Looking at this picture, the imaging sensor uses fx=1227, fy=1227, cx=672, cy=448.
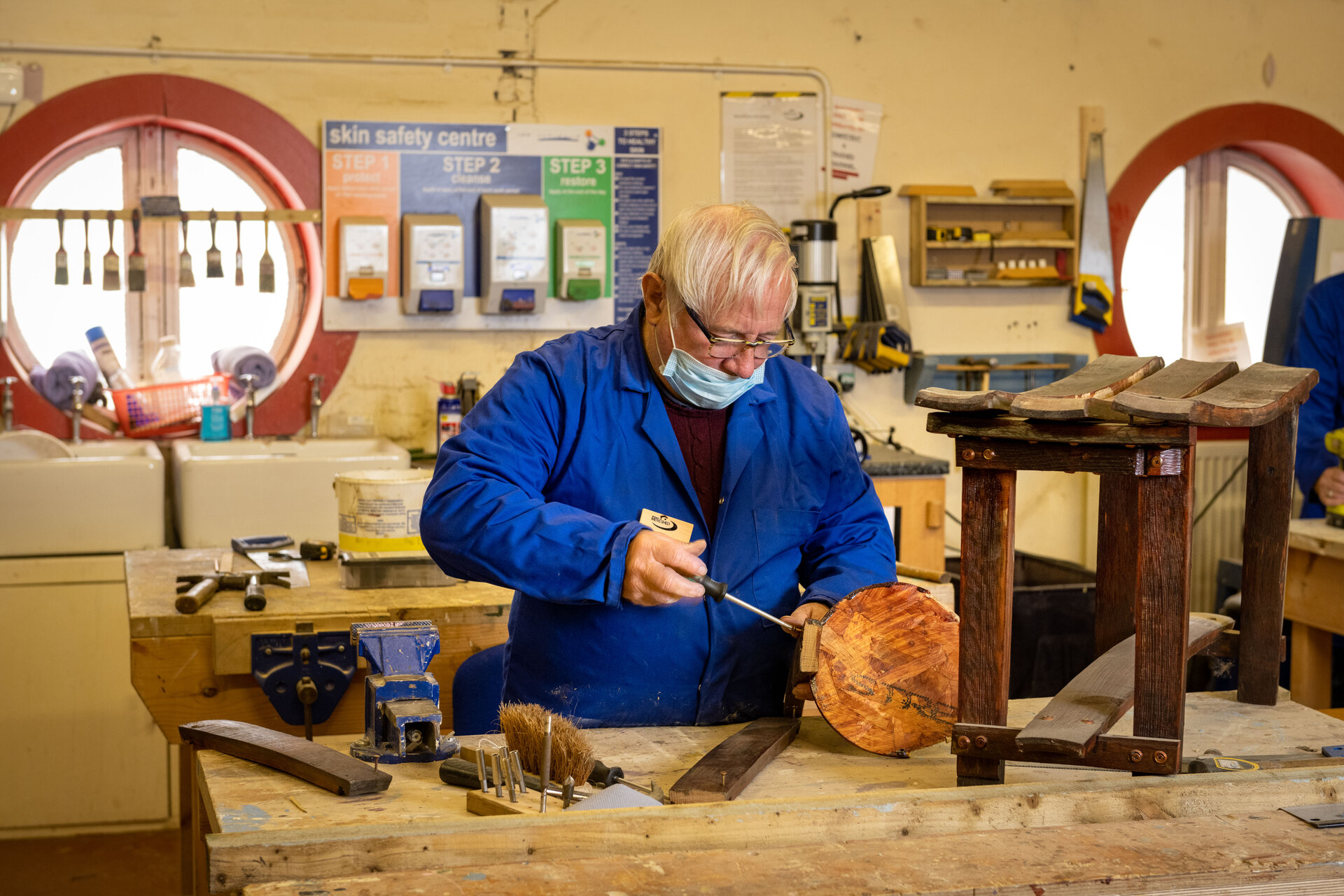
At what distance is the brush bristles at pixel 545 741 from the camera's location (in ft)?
4.74

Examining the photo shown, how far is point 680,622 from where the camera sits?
1896 millimetres

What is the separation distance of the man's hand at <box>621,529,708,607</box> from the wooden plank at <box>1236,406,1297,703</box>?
811 mm

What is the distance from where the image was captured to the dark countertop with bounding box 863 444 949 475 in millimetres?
4164

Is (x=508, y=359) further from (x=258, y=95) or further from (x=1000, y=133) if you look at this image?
(x=1000, y=133)

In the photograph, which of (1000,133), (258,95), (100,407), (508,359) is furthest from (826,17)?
(100,407)

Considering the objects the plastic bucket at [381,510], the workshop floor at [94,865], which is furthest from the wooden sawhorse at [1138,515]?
the workshop floor at [94,865]

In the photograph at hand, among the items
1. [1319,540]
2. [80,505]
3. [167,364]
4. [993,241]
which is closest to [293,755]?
[80,505]

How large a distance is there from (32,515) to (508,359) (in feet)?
5.45

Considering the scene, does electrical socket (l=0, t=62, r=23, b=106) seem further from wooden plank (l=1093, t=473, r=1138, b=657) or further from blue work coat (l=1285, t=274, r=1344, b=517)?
blue work coat (l=1285, t=274, r=1344, b=517)

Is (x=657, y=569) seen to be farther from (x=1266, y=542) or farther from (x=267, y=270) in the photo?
(x=267, y=270)

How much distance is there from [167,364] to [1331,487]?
3738 mm

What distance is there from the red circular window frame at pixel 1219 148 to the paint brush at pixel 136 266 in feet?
11.9

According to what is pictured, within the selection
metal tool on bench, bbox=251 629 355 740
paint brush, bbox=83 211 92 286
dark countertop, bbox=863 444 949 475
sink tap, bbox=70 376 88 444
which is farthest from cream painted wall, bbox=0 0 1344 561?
metal tool on bench, bbox=251 629 355 740

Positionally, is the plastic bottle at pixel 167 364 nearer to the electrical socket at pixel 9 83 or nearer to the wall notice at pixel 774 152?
the electrical socket at pixel 9 83
